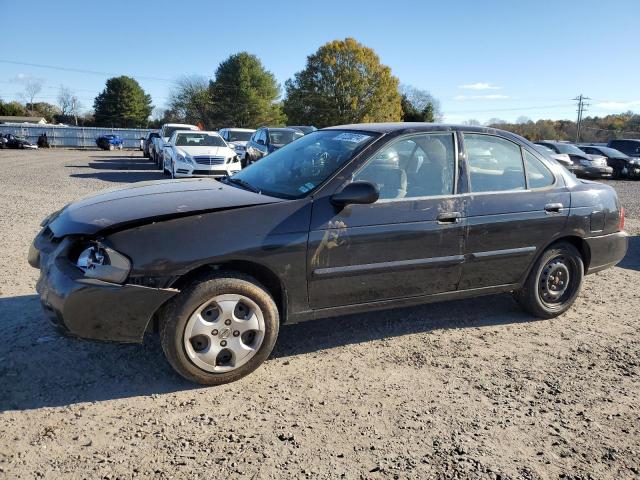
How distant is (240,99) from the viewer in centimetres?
7500

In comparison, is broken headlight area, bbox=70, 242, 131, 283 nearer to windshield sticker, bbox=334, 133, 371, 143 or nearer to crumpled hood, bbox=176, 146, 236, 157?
windshield sticker, bbox=334, 133, 371, 143

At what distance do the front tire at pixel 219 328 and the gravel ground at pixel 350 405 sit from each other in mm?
142

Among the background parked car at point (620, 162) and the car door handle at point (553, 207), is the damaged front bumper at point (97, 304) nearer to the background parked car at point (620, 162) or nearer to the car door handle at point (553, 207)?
the car door handle at point (553, 207)

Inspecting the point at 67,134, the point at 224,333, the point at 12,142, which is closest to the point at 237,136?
the point at 224,333

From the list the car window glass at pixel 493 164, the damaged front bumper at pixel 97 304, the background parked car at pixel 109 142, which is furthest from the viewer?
the background parked car at pixel 109 142

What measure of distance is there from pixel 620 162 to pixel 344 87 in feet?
147

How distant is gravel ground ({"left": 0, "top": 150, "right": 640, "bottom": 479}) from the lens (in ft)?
8.38

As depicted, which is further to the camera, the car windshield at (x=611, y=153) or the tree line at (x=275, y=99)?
the tree line at (x=275, y=99)

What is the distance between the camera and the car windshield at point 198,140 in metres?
15.8

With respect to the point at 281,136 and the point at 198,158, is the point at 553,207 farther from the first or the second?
the point at 281,136

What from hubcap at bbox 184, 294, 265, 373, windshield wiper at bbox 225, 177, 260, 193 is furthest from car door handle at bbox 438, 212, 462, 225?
hubcap at bbox 184, 294, 265, 373

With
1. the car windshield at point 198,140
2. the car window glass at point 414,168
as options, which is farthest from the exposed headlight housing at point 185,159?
the car window glass at point 414,168

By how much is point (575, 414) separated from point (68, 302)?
307 centimetres

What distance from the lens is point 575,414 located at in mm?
3088
